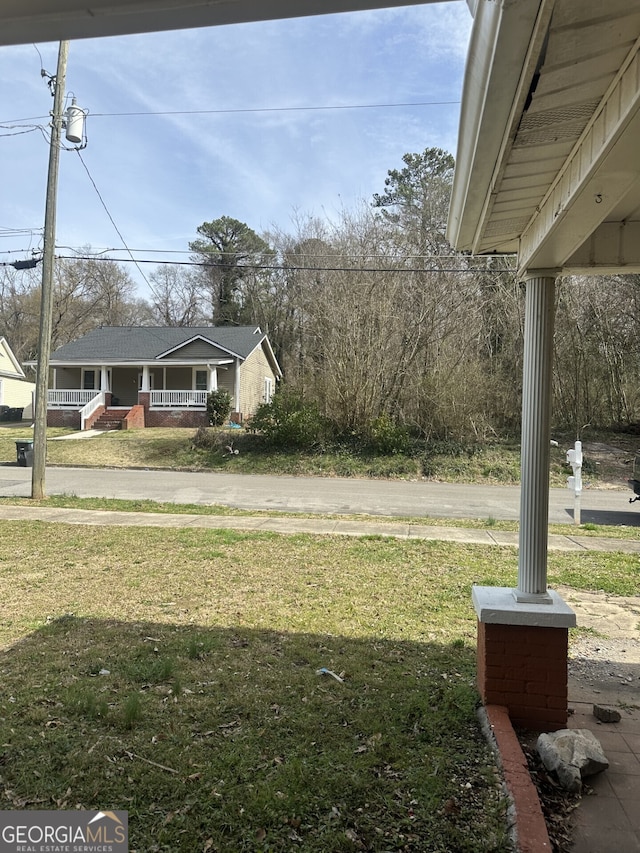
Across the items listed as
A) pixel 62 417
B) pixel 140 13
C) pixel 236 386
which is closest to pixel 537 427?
pixel 140 13

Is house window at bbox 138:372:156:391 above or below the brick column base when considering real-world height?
above

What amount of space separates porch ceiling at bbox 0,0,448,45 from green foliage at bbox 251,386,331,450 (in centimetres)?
1458

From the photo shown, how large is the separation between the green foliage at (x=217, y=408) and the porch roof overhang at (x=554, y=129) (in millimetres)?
20765

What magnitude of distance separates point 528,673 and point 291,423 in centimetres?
1360

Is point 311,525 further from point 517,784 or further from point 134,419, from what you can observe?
point 134,419

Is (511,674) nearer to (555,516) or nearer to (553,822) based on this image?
(553,822)

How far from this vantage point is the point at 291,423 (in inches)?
634

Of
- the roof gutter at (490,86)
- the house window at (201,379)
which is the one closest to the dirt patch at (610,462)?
the roof gutter at (490,86)

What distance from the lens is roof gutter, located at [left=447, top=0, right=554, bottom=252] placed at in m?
1.38

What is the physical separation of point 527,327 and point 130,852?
290 centimetres

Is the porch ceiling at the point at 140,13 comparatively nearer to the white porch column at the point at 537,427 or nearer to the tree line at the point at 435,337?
the white porch column at the point at 537,427

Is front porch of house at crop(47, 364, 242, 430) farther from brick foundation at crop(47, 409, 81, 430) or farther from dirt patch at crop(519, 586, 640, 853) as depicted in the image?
dirt patch at crop(519, 586, 640, 853)

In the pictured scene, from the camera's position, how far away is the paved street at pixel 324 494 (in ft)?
33.5

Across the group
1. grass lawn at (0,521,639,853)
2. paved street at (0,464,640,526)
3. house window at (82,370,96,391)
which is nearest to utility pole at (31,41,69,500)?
paved street at (0,464,640,526)
